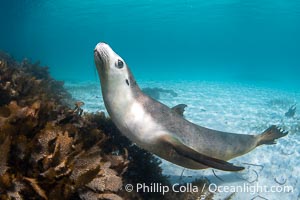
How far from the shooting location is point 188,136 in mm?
4094

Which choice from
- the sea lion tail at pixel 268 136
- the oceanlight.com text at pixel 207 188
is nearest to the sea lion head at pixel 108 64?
the oceanlight.com text at pixel 207 188

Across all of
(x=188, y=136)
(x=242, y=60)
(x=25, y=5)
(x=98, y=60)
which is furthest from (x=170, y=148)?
(x=242, y=60)

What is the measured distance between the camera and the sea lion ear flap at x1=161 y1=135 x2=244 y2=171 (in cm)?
315

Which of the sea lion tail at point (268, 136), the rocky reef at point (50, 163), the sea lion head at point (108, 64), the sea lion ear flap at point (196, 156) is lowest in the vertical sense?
the rocky reef at point (50, 163)

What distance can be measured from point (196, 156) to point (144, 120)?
0.85m

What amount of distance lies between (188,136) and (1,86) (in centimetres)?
304

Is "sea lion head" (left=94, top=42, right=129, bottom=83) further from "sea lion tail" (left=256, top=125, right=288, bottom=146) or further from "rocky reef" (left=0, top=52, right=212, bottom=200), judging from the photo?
"sea lion tail" (left=256, top=125, right=288, bottom=146)

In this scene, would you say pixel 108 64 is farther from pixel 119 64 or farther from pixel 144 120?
pixel 144 120

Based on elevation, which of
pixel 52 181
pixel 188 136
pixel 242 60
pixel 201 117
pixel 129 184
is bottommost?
pixel 52 181

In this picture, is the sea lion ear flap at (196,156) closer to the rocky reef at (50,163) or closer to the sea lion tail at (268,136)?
the rocky reef at (50,163)

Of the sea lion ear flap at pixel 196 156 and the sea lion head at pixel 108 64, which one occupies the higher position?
the sea lion head at pixel 108 64

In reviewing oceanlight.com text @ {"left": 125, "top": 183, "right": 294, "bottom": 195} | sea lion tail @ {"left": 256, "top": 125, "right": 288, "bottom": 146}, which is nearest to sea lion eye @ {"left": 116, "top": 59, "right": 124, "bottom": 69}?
oceanlight.com text @ {"left": 125, "top": 183, "right": 294, "bottom": 195}

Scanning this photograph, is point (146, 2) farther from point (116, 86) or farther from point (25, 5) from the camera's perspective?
point (116, 86)

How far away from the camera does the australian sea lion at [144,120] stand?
133 inches
